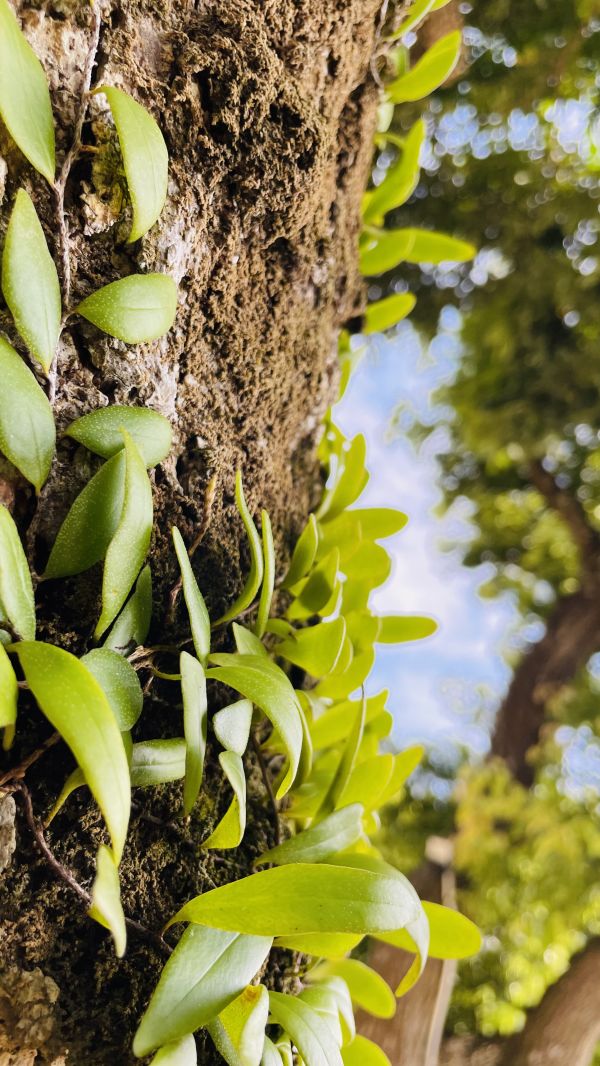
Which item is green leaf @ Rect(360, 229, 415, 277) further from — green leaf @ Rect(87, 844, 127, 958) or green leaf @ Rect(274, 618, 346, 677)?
green leaf @ Rect(87, 844, 127, 958)

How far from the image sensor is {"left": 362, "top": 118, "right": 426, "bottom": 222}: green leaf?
0.75 meters

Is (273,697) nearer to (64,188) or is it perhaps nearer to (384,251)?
(64,188)

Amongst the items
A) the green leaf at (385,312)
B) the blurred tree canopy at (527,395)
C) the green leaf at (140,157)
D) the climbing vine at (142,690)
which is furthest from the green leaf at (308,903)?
the blurred tree canopy at (527,395)

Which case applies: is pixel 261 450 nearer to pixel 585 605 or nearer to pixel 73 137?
pixel 73 137

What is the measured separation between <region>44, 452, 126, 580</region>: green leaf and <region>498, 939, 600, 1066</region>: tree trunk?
6.78 ft

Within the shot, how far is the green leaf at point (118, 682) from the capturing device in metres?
0.35

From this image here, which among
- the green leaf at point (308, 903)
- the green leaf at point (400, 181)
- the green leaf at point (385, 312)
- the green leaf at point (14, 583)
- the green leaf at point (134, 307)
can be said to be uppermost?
the green leaf at point (400, 181)

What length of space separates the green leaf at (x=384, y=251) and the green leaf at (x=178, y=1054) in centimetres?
68

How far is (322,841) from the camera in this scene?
1.44 ft

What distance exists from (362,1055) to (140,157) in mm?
572

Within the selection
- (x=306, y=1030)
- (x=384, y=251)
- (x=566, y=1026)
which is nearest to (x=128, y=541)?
(x=306, y=1030)

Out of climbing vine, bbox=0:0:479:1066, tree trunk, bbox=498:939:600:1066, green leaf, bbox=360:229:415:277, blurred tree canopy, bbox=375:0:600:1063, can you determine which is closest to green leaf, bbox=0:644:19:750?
climbing vine, bbox=0:0:479:1066

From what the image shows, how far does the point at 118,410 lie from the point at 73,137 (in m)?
0.15

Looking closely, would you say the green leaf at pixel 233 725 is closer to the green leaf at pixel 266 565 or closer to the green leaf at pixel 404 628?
the green leaf at pixel 266 565
